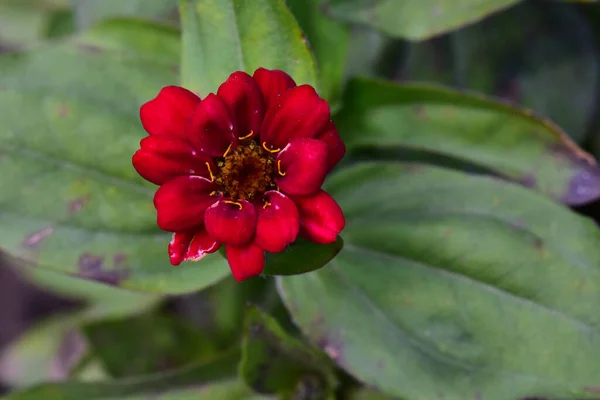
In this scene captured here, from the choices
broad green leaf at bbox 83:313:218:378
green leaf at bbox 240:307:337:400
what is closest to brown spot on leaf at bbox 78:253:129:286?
green leaf at bbox 240:307:337:400

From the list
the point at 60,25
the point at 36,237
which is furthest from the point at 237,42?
the point at 60,25

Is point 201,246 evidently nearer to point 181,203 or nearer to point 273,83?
point 181,203

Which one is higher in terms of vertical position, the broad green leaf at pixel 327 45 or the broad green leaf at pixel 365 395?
the broad green leaf at pixel 327 45

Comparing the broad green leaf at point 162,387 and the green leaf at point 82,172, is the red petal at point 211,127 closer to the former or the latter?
the green leaf at point 82,172

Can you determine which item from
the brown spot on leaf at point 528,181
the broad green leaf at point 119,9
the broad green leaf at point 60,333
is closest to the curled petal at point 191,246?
the brown spot on leaf at point 528,181

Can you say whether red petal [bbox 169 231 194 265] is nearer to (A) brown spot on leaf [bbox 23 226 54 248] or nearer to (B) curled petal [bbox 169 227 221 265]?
(B) curled petal [bbox 169 227 221 265]

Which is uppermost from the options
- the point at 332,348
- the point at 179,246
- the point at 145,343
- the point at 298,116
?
the point at 298,116

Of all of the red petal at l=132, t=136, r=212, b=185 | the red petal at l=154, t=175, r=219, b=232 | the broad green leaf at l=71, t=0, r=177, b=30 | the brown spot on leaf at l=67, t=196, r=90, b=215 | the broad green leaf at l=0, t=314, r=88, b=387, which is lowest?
the broad green leaf at l=0, t=314, r=88, b=387
